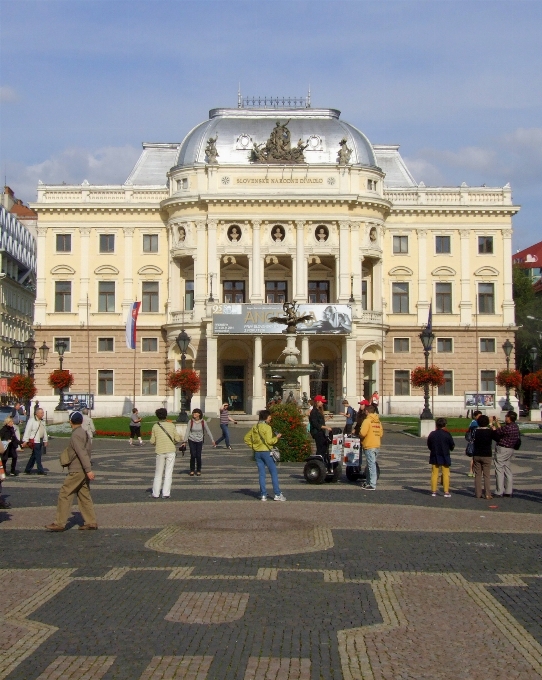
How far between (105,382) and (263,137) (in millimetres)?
20952

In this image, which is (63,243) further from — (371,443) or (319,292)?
(371,443)

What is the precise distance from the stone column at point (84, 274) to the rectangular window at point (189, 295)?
7.06 meters

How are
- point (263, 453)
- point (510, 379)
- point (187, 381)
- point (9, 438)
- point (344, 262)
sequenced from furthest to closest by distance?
point (344, 262) < point (510, 379) < point (187, 381) < point (9, 438) < point (263, 453)

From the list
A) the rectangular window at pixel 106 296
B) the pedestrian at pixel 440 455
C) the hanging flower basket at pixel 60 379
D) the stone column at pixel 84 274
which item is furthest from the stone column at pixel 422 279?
the pedestrian at pixel 440 455

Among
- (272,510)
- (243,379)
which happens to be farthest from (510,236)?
(272,510)

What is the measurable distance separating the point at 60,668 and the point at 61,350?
46.7 meters

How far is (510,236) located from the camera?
73.9m

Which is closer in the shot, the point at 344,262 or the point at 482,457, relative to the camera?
the point at 482,457

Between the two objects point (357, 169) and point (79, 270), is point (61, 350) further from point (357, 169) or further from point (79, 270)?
point (357, 169)

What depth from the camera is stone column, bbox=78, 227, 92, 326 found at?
72688mm

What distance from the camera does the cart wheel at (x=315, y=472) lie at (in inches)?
967

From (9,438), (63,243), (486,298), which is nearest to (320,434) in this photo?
(9,438)

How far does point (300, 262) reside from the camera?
70.4 m

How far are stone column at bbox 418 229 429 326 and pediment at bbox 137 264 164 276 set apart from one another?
727 inches
